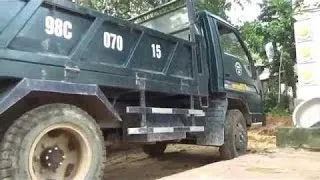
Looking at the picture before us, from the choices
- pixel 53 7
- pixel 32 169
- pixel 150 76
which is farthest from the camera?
pixel 150 76

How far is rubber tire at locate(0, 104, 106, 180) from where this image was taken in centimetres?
353

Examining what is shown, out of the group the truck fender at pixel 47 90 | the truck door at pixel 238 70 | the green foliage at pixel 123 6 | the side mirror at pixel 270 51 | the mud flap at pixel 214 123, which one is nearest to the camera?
the truck fender at pixel 47 90

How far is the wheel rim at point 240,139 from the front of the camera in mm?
6916

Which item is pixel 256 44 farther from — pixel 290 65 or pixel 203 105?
pixel 203 105

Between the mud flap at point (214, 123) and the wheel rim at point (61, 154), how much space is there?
8.34 ft

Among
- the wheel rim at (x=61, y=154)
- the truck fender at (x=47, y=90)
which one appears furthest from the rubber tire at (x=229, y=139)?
the wheel rim at (x=61, y=154)

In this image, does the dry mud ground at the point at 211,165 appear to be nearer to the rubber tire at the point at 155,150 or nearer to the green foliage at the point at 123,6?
the rubber tire at the point at 155,150

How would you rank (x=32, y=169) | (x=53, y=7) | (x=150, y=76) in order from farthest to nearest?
(x=150, y=76), (x=53, y=7), (x=32, y=169)

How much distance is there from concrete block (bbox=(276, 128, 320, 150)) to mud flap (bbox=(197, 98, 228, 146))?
1.14m

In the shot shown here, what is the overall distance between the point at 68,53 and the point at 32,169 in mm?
1098

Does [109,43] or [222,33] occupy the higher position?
[222,33]

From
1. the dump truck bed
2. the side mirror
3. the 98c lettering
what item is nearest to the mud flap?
the dump truck bed

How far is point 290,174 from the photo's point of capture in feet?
15.3

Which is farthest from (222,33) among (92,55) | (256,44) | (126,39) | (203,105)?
(256,44)
